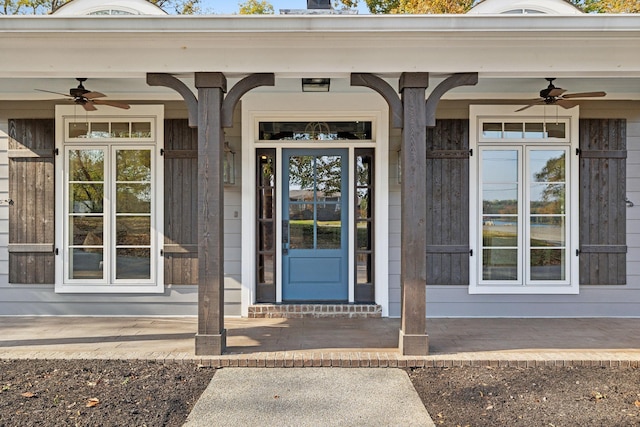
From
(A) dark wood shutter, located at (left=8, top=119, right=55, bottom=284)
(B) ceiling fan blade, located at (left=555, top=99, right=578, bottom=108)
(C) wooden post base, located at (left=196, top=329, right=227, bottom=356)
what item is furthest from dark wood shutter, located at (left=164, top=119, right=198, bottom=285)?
(B) ceiling fan blade, located at (left=555, top=99, right=578, bottom=108)

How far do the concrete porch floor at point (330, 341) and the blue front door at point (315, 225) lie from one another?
17.2 inches

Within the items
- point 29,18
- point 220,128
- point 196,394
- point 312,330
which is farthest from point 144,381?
point 29,18

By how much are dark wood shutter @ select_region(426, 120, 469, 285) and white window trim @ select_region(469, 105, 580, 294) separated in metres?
0.06

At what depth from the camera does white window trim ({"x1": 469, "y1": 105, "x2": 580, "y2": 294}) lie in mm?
4902

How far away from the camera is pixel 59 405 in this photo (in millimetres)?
2869

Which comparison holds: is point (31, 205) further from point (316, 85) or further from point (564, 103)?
point (564, 103)

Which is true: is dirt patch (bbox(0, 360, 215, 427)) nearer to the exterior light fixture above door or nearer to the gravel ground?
the gravel ground

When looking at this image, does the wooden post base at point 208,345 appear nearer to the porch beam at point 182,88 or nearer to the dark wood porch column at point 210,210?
the dark wood porch column at point 210,210

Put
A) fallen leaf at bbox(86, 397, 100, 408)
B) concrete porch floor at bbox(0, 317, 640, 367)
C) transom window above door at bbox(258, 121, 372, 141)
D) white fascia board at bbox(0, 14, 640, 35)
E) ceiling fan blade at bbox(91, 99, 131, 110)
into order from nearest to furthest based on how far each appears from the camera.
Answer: fallen leaf at bbox(86, 397, 100, 408) < white fascia board at bbox(0, 14, 640, 35) < concrete porch floor at bbox(0, 317, 640, 367) < ceiling fan blade at bbox(91, 99, 131, 110) < transom window above door at bbox(258, 121, 372, 141)

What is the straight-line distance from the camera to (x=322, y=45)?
11.6ft

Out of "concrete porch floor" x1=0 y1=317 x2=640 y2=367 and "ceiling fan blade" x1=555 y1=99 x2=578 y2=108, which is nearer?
"concrete porch floor" x1=0 y1=317 x2=640 y2=367

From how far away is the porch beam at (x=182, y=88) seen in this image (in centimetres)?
362

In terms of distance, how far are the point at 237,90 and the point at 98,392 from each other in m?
2.40

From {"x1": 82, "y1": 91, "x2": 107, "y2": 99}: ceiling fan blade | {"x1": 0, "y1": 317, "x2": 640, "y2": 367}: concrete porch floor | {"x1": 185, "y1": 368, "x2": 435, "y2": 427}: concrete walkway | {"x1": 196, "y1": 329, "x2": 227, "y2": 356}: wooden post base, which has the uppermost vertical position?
{"x1": 82, "y1": 91, "x2": 107, "y2": 99}: ceiling fan blade
